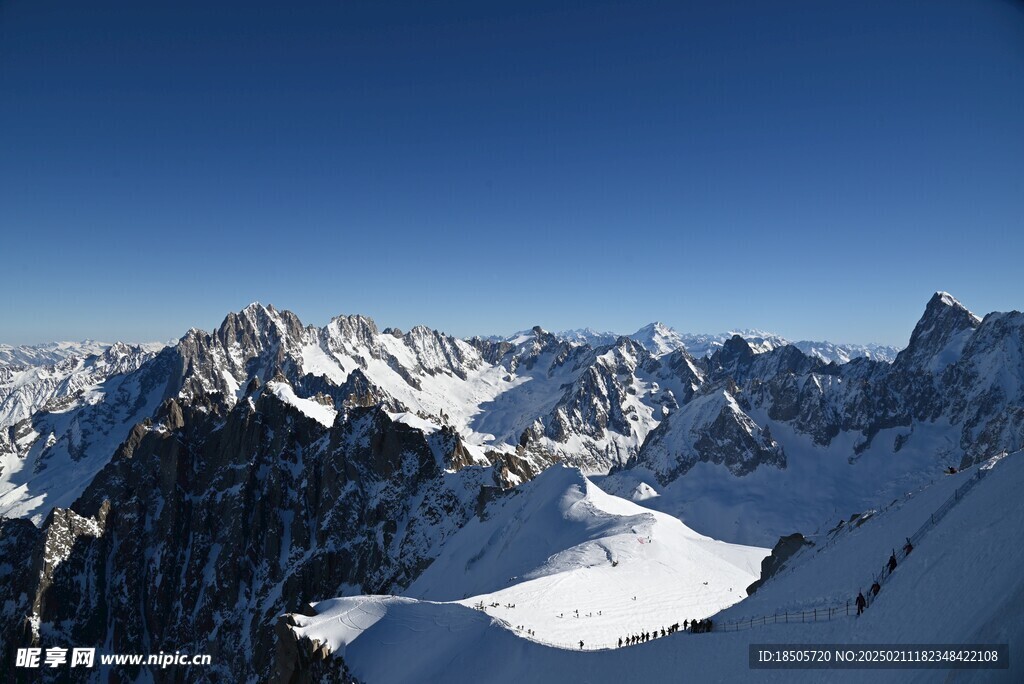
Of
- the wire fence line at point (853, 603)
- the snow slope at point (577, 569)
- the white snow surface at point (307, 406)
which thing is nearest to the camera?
the wire fence line at point (853, 603)

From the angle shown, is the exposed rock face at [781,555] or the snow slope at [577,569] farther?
the snow slope at [577,569]

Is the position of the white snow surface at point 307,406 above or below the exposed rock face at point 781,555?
above

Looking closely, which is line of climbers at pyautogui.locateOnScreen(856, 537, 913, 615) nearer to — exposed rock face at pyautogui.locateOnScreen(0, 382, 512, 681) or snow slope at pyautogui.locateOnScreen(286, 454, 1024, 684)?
snow slope at pyautogui.locateOnScreen(286, 454, 1024, 684)

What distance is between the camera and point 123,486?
138125mm

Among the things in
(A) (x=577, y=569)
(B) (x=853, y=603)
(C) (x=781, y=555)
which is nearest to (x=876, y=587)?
(B) (x=853, y=603)

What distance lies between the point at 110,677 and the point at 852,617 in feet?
481

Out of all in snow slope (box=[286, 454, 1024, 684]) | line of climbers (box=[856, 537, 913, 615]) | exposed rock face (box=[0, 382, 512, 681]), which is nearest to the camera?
snow slope (box=[286, 454, 1024, 684])

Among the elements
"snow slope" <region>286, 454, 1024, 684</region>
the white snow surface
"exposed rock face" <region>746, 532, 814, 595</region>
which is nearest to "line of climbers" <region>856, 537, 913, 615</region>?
"snow slope" <region>286, 454, 1024, 684</region>

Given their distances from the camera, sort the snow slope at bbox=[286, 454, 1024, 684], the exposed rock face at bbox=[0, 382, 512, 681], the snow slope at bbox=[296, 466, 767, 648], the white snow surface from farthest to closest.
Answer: the white snow surface
the exposed rock face at bbox=[0, 382, 512, 681]
the snow slope at bbox=[296, 466, 767, 648]
the snow slope at bbox=[286, 454, 1024, 684]

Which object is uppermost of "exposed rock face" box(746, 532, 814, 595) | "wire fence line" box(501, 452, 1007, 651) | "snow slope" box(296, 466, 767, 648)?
"wire fence line" box(501, 452, 1007, 651)

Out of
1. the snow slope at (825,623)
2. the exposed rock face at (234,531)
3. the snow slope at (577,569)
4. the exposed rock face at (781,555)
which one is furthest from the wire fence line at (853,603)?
the exposed rock face at (234,531)

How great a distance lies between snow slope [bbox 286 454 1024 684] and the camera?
1683cm

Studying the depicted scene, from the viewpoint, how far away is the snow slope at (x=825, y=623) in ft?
55.2

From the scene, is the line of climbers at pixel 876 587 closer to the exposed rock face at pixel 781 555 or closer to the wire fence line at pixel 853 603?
the wire fence line at pixel 853 603
